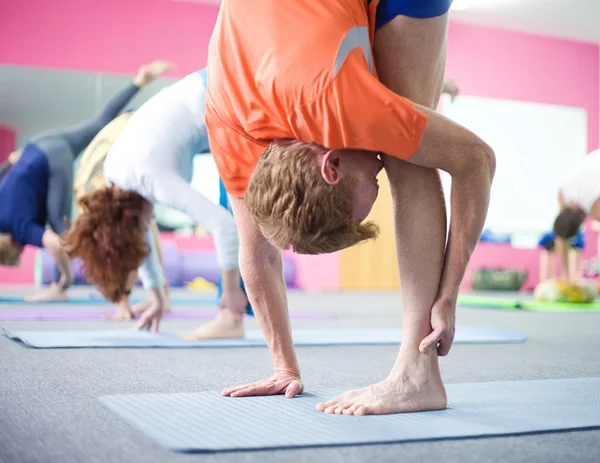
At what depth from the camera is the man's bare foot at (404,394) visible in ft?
4.78

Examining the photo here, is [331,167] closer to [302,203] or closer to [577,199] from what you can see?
[302,203]

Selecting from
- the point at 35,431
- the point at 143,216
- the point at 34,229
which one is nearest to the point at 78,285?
the point at 34,229

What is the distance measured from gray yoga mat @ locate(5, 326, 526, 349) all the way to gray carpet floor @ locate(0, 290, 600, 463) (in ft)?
0.29

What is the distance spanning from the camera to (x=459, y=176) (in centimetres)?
144

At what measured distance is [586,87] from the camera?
9328 mm

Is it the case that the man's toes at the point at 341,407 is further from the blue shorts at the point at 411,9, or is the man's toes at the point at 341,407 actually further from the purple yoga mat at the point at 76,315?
the purple yoga mat at the point at 76,315

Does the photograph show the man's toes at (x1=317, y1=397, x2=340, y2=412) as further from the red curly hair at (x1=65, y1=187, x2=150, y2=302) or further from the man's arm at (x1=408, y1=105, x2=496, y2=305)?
the red curly hair at (x1=65, y1=187, x2=150, y2=302)

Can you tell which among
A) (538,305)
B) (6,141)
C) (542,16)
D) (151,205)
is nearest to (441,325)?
(151,205)

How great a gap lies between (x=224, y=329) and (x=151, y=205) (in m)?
0.54

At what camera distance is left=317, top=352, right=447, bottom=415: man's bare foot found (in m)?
1.46

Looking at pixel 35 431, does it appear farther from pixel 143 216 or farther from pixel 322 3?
pixel 143 216

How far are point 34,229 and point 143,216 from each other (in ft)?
7.15

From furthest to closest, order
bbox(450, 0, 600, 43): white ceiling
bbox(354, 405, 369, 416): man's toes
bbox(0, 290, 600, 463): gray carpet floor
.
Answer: bbox(450, 0, 600, 43): white ceiling < bbox(354, 405, 369, 416): man's toes < bbox(0, 290, 600, 463): gray carpet floor

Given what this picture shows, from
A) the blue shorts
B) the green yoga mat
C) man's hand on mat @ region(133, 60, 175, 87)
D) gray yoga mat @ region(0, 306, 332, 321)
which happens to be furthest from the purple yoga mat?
the blue shorts
